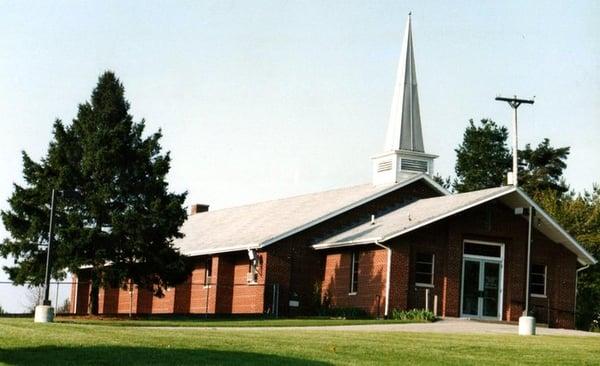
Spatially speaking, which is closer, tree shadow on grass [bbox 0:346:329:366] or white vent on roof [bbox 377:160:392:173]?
tree shadow on grass [bbox 0:346:329:366]

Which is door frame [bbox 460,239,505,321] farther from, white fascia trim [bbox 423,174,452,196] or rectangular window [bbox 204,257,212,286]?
rectangular window [bbox 204,257,212,286]

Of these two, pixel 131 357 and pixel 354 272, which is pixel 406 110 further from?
pixel 131 357

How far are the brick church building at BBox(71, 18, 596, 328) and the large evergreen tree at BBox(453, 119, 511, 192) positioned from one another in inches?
1350

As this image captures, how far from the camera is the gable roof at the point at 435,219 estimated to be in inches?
1645

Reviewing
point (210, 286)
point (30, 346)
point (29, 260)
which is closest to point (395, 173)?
point (210, 286)

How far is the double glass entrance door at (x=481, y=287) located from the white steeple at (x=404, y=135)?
600cm

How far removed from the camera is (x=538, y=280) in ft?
148

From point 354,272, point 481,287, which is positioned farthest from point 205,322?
point 481,287

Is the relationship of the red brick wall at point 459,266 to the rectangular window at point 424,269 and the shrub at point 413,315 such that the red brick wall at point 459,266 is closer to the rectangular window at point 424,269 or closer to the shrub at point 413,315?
the rectangular window at point 424,269

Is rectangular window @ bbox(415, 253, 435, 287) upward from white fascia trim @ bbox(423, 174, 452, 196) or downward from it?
downward

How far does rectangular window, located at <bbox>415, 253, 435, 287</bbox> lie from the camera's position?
42709 mm

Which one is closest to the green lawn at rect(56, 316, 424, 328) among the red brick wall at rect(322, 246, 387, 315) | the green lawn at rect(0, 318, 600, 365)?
the red brick wall at rect(322, 246, 387, 315)

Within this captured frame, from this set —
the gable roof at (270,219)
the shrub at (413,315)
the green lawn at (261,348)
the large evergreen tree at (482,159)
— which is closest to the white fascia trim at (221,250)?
the gable roof at (270,219)

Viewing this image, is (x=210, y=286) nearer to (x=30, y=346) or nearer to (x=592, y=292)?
(x=592, y=292)
